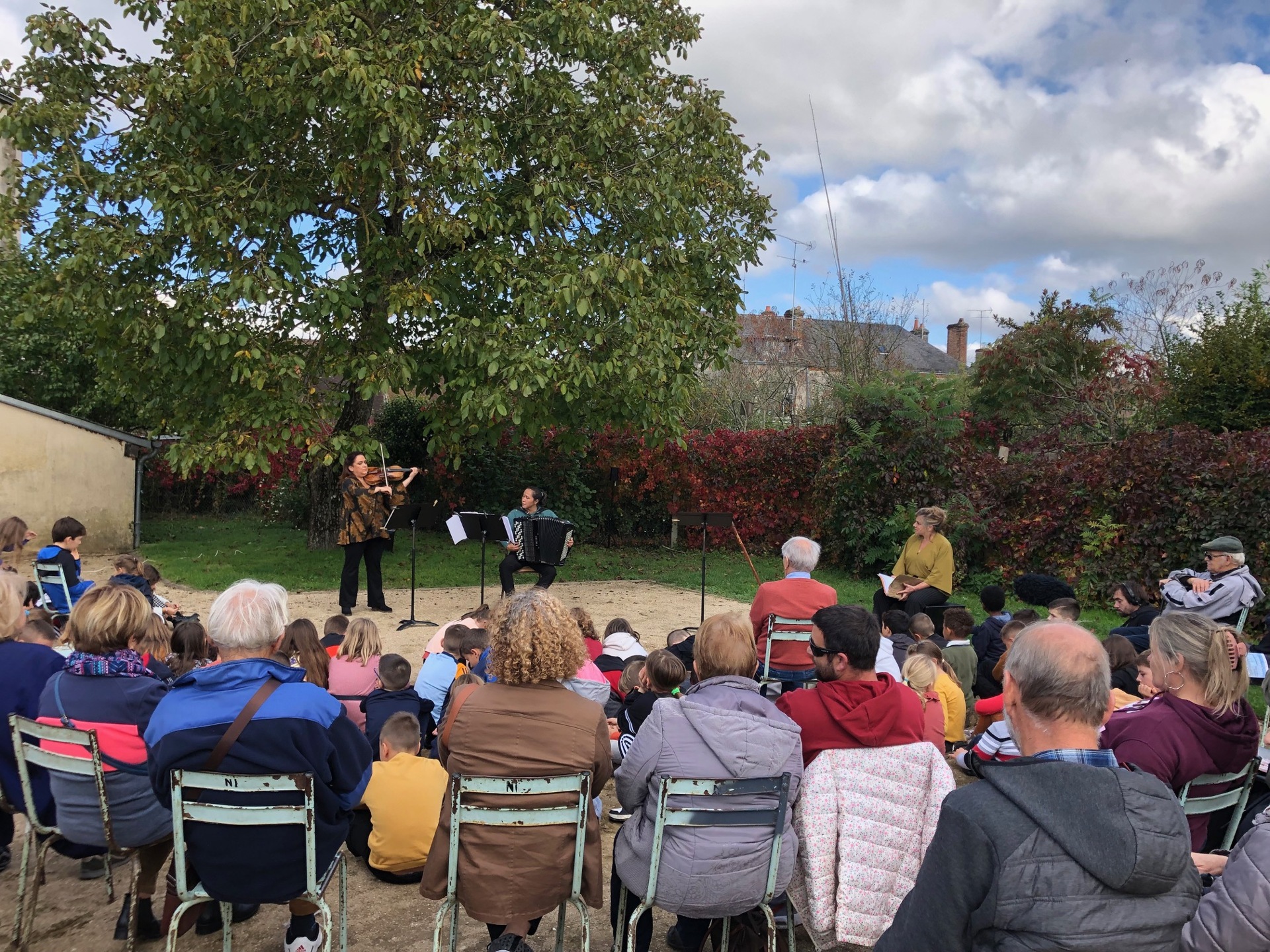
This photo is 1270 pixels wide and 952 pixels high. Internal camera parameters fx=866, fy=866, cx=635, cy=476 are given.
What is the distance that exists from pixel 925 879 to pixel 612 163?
10.7m

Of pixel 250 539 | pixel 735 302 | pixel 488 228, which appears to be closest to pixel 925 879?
pixel 488 228

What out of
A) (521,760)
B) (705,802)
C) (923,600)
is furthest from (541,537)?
(705,802)

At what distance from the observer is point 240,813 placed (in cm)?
270

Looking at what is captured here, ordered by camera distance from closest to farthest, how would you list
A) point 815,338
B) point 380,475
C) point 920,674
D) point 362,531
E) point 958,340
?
point 920,674 → point 362,531 → point 380,475 → point 815,338 → point 958,340

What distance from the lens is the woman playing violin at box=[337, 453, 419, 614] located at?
9508 mm

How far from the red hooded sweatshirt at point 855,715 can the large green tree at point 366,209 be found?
6.95 meters

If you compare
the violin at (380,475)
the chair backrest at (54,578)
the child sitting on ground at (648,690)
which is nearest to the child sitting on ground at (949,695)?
the child sitting on ground at (648,690)

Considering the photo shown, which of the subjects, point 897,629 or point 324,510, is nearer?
point 897,629

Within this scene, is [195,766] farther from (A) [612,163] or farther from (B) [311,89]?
(A) [612,163]

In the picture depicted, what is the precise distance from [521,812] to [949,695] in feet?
10.6

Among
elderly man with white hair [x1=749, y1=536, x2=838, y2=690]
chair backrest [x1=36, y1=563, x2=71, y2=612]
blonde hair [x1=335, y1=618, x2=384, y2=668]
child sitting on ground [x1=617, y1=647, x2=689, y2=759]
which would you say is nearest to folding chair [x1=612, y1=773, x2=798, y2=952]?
child sitting on ground [x1=617, y1=647, x2=689, y2=759]

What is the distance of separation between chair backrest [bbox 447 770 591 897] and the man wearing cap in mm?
5267

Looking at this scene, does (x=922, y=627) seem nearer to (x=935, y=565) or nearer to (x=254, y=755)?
(x=935, y=565)

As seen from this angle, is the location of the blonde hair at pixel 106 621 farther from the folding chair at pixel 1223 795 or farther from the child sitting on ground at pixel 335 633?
the folding chair at pixel 1223 795
